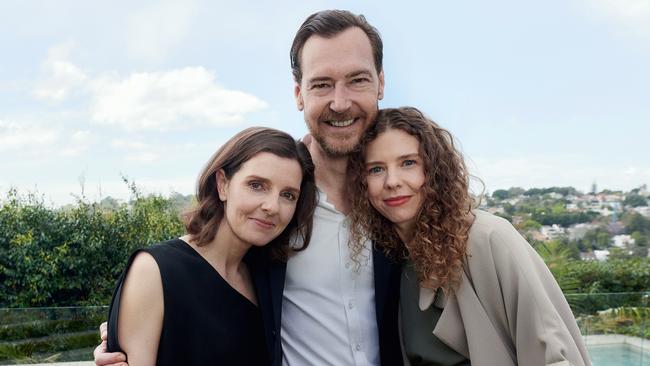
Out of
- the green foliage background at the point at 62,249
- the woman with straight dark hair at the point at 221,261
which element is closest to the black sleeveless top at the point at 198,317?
the woman with straight dark hair at the point at 221,261

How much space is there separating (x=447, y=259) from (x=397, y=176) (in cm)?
39

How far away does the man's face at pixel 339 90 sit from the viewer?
261cm

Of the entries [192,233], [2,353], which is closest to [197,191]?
[192,233]

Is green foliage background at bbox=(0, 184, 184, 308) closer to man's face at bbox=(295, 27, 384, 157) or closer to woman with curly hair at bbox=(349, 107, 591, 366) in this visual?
man's face at bbox=(295, 27, 384, 157)

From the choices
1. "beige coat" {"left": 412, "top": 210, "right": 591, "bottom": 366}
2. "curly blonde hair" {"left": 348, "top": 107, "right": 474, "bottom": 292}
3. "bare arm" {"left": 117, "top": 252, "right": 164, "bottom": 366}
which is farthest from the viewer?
"curly blonde hair" {"left": 348, "top": 107, "right": 474, "bottom": 292}

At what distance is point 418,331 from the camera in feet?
7.68

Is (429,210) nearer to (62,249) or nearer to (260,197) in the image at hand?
(260,197)

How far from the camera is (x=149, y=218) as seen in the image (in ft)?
43.0

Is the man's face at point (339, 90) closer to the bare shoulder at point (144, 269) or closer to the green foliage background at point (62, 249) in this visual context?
the bare shoulder at point (144, 269)

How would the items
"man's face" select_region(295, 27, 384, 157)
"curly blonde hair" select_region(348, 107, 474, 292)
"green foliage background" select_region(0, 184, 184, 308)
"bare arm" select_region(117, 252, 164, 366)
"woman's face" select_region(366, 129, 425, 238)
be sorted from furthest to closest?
"green foliage background" select_region(0, 184, 184, 308)
"man's face" select_region(295, 27, 384, 157)
"woman's face" select_region(366, 129, 425, 238)
"curly blonde hair" select_region(348, 107, 474, 292)
"bare arm" select_region(117, 252, 164, 366)

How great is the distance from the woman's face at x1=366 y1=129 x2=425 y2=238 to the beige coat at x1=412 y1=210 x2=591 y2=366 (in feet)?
0.93

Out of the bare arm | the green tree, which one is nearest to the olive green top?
the bare arm

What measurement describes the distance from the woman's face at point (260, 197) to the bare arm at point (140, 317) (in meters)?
0.41

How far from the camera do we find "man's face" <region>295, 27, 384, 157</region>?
261cm
